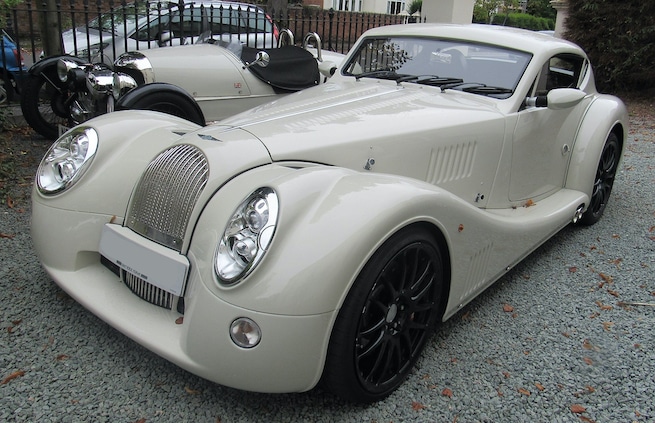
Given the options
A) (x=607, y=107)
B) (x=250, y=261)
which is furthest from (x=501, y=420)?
(x=607, y=107)

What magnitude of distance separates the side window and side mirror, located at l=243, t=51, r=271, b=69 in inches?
109

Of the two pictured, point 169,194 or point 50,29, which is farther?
point 50,29

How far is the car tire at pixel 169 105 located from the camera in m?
4.47

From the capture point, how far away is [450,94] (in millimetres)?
3492

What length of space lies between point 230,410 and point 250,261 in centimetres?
68

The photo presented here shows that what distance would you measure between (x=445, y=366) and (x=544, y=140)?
199 centimetres

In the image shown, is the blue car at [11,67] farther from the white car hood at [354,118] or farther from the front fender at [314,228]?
the front fender at [314,228]

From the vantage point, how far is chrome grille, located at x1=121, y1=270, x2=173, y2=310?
225cm

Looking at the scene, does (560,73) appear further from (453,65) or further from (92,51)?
(92,51)

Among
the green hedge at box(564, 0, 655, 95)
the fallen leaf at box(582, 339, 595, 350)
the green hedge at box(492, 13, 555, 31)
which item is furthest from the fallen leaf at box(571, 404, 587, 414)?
the green hedge at box(492, 13, 555, 31)

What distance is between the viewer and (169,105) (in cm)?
468

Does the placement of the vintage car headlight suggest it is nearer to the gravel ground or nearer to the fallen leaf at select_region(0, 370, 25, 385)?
the gravel ground

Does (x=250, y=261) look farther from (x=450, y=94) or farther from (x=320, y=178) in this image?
(x=450, y=94)

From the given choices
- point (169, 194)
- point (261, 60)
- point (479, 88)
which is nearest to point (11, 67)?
point (261, 60)
